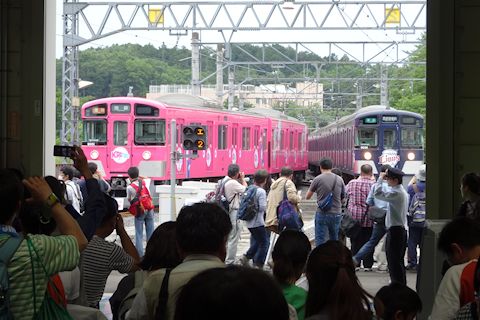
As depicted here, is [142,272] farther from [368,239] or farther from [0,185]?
[368,239]

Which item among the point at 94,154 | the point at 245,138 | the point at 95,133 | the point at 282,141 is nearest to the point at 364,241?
the point at 94,154

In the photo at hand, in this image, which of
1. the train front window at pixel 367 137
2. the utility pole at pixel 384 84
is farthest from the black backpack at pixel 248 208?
the utility pole at pixel 384 84

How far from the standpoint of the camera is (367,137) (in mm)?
26703

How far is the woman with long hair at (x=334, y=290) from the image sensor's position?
10.4 ft

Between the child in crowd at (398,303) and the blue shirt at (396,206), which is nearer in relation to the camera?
the child in crowd at (398,303)

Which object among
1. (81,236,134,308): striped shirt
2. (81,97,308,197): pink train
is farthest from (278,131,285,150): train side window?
(81,236,134,308): striped shirt

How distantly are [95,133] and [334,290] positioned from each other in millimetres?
21019

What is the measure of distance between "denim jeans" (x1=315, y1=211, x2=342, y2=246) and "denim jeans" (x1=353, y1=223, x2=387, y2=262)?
476 millimetres

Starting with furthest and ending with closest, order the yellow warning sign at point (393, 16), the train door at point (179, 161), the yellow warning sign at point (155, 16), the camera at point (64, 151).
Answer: the yellow warning sign at point (393, 16), the yellow warning sign at point (155, 16), the train door at point (179, 161), the camera at point (64, 151)

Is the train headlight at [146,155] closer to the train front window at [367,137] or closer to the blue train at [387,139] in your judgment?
the blue train at [387,139]

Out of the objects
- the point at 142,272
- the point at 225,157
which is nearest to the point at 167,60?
the point at 225,157

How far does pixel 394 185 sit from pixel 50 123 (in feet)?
14.0

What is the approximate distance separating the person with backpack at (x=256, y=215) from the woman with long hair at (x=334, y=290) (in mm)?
8282

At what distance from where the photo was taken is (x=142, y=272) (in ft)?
13.7
